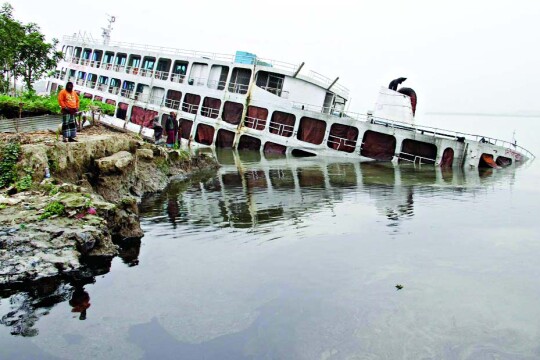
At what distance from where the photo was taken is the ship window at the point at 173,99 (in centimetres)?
3312

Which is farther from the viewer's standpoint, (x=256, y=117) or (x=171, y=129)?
(x=256, y=117)

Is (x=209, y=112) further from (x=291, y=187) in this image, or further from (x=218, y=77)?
(x=291, y=187)

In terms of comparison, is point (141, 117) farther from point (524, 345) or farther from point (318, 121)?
point (524, 345)

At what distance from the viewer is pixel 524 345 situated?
5852 mm

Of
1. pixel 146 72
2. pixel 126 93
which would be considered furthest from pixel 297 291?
pixel 126 93

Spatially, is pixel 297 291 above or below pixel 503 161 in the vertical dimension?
below

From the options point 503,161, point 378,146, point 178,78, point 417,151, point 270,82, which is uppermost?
point 270,82

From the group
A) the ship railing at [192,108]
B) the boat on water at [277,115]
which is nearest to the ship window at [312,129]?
the boat on water at [277,115]

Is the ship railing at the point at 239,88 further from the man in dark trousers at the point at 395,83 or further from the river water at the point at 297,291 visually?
the river water at the point at 297,291

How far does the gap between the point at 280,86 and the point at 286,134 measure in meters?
3.60

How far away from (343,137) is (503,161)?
35.5 feet

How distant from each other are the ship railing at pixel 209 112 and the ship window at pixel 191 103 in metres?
0.55

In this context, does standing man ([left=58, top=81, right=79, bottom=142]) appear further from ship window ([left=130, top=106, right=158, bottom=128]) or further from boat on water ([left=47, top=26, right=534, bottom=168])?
ship window ([left=130, top=106, right=158, bottom=128])

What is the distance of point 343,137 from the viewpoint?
95.5 feet
